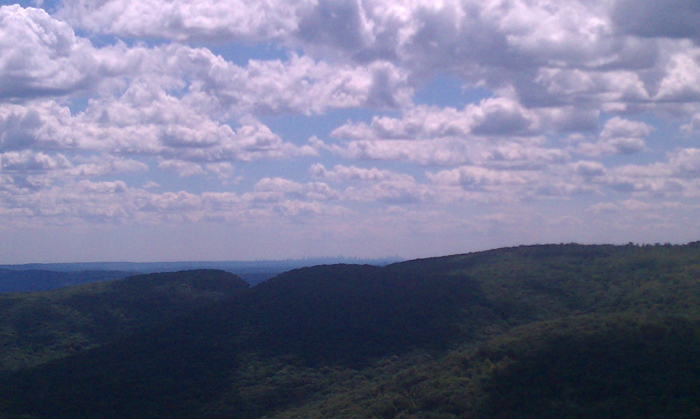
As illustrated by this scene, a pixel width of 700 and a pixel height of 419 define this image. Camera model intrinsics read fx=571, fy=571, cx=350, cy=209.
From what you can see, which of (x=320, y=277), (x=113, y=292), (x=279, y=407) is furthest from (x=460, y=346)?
(x=113, y=292)

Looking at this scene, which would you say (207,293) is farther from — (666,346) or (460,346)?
(666,346)

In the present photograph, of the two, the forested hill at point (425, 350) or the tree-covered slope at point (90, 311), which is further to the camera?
the tree-covered slope at point (90, 311)

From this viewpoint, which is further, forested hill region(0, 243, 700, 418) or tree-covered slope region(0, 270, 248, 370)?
tree-covered slope region(0, 270, 248, 370)

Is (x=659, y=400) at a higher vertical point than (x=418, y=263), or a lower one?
lower
